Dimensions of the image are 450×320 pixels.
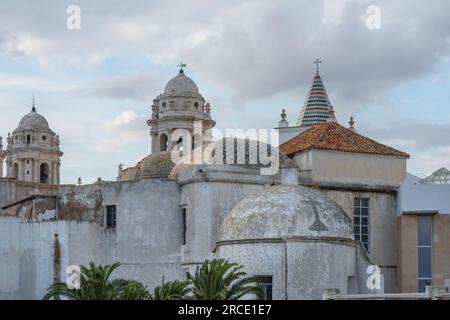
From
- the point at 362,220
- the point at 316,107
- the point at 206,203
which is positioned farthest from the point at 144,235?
the point at 316,107

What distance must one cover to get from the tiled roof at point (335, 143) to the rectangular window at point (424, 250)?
3033 millimetres

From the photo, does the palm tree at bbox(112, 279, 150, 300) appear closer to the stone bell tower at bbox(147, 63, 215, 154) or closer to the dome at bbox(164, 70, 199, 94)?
the stone bell tower at bbox(147, 63, 215, 154)

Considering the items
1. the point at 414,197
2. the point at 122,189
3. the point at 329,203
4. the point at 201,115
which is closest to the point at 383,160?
the point at 414,197

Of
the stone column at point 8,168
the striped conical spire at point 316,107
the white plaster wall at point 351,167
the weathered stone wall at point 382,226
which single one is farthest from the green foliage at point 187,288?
the stone column at point 8,168

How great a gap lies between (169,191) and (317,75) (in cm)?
→ 2325

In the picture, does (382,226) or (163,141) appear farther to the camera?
(163,141)

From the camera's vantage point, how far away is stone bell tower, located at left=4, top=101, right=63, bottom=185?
67125 mm

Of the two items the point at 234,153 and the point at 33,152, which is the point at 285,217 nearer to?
the point at 234,153

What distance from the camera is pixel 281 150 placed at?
4106cm

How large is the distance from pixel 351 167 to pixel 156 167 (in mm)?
7923

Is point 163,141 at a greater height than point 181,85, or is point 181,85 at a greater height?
point 181,85

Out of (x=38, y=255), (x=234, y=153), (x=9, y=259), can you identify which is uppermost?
(x=234, y=153)

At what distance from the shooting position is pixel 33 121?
67875 millimetres

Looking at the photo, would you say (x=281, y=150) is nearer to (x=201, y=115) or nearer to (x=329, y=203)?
(x=329, y=203)
